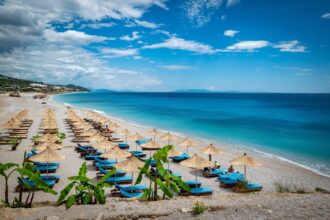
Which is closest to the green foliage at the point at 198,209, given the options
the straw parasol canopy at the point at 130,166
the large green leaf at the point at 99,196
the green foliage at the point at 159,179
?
the green foliage at the point at 159,179

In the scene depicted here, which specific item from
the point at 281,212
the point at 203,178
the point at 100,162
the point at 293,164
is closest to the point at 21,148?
the point at 100,162

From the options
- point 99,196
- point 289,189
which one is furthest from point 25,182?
point 289,189

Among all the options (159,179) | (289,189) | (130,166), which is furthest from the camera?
(130,166)

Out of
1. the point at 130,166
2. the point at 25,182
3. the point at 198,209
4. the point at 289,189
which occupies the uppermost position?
the point at 25,182

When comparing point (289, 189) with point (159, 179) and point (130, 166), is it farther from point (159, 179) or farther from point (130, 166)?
point (130, 166)

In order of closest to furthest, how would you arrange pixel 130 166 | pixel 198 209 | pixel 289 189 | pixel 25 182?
pixel 198 209
pixel 25 182
pixel 289 189
pixel 130 166

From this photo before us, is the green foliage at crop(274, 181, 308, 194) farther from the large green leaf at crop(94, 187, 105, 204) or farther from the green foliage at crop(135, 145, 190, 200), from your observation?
the large green leaf at crop(94, 187, 105, 204)

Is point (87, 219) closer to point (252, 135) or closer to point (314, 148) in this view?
point (314, 148)

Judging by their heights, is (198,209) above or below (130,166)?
above

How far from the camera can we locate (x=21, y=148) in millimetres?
20500

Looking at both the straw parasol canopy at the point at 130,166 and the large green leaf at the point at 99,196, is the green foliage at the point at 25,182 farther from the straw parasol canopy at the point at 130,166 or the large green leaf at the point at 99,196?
the straw parasol canopy at the point at 130,166

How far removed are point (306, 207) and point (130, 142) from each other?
64.2 ft

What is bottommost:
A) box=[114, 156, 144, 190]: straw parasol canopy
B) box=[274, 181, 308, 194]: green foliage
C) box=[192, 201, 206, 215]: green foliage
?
box=[274, 181, 308, 194]: green foliage

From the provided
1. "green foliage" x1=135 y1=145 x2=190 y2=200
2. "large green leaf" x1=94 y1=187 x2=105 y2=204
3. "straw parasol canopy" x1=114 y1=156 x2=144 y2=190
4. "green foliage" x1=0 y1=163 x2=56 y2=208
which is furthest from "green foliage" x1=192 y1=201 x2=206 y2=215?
"straw parasol canopy" x1=114 y1=156 x2=144 y2=190
